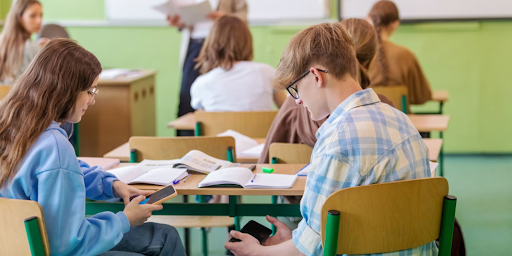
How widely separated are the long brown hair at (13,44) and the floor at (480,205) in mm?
1745

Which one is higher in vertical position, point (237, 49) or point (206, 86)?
point (237, 49)

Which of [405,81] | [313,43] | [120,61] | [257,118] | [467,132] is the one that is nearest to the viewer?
[313,43]

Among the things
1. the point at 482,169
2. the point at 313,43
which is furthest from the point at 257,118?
the point at 482,169

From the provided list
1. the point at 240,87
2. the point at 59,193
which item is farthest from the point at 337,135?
the point at 240,87

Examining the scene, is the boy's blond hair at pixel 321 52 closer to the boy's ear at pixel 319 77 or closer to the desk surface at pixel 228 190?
the boy's ear at pixel 319 77

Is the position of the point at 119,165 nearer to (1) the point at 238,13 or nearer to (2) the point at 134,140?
(2) the point at 134,140

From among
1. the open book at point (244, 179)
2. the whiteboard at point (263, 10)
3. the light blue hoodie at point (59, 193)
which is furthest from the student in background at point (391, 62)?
the light blue hoodie at point (59, 193)

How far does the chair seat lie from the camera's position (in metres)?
2.37

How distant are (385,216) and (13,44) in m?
3.42

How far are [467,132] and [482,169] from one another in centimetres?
66

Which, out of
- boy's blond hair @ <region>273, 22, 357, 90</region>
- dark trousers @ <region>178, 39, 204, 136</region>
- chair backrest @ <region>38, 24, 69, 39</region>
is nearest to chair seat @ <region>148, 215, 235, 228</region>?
boy's blond hair @ <region>273, 22, 357, 90</region>

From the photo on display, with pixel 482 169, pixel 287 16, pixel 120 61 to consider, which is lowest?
pixel 482 169

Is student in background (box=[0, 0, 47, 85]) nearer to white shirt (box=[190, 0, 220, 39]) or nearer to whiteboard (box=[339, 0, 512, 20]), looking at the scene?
white shirt (box=[190, 0, 220, 39])

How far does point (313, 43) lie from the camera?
4.66ft
